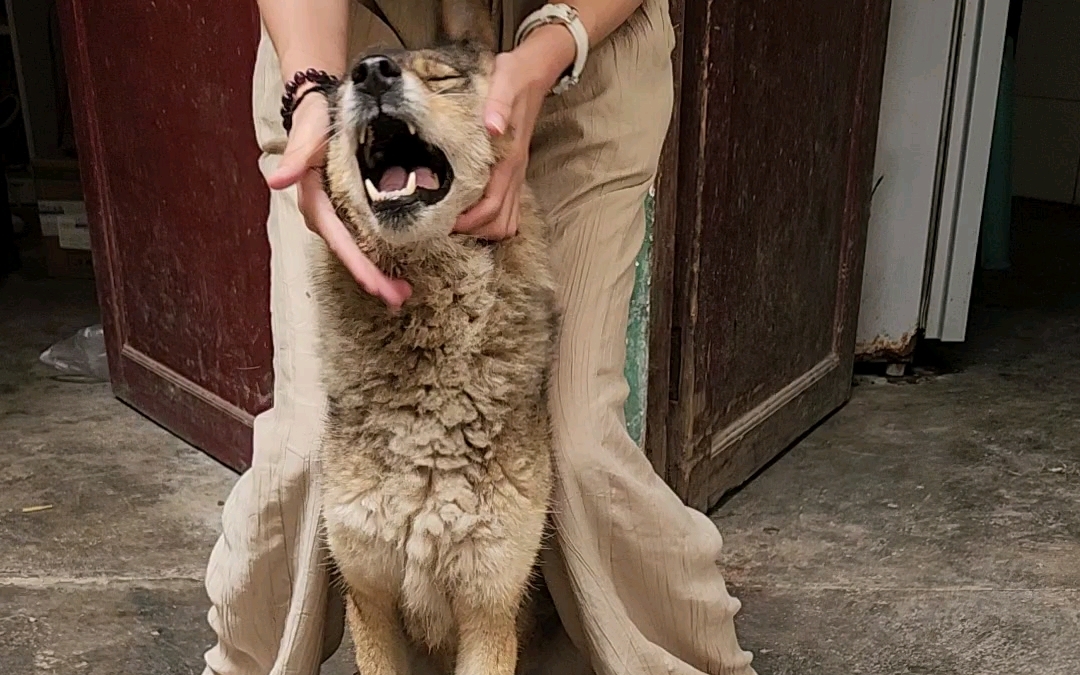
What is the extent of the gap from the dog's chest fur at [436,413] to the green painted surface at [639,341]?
0.89 metres

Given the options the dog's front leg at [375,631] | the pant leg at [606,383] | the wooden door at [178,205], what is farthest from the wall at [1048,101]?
the dog's front leg at [375,631]

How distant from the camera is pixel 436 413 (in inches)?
48.8

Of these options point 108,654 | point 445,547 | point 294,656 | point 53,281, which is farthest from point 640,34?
point 53,281

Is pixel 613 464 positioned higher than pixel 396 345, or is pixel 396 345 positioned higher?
pixel 396 345

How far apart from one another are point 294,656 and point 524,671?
391 mm

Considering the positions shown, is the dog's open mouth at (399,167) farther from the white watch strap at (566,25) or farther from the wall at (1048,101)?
the wall at (1048,101)

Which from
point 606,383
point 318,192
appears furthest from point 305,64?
point 606,383

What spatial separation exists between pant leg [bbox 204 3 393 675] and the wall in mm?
4604

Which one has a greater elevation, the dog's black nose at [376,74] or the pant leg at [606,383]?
the dog's black nose at [376,74]

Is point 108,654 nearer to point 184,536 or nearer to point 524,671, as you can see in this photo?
point 184,536

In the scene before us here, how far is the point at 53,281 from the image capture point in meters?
4.16

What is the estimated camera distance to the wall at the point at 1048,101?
516cm

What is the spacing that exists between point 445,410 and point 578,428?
194 mm

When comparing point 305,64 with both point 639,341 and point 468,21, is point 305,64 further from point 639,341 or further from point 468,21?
point 639,341
